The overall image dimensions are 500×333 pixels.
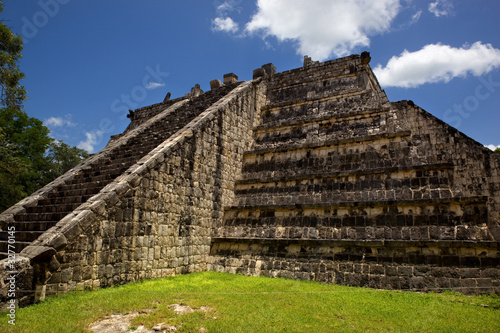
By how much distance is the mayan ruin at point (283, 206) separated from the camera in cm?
654

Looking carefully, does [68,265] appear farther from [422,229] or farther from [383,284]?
[422,229]

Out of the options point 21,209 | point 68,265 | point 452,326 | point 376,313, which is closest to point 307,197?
point 376,313

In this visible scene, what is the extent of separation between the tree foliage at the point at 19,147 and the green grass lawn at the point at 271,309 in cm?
850

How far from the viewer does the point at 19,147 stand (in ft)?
80.5

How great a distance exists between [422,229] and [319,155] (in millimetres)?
3976

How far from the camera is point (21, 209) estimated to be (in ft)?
27.1

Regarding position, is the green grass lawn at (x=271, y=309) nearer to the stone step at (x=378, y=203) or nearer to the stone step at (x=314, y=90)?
the stone step at (x=378, y=203)

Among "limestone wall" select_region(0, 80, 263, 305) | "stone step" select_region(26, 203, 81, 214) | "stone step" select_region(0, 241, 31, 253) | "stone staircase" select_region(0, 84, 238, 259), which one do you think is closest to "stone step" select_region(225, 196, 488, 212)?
"limestone wall" select_region(0, 80, 263, 305)

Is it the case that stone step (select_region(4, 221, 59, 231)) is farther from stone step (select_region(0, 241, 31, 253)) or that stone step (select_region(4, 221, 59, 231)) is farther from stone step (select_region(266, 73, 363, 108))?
stone step (select_region(266, 73, 363, 108))

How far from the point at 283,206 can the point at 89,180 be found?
236 inches

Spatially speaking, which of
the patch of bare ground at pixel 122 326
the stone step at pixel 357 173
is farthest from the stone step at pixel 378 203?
the patch of bare ground at pixel 122 326

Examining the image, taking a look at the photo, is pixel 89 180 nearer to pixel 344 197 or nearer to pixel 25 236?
pixel 25 236

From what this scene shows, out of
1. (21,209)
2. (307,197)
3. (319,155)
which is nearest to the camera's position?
(21,209)

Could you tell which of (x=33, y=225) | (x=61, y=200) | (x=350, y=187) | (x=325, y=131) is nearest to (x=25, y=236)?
(x=33, y=225)
